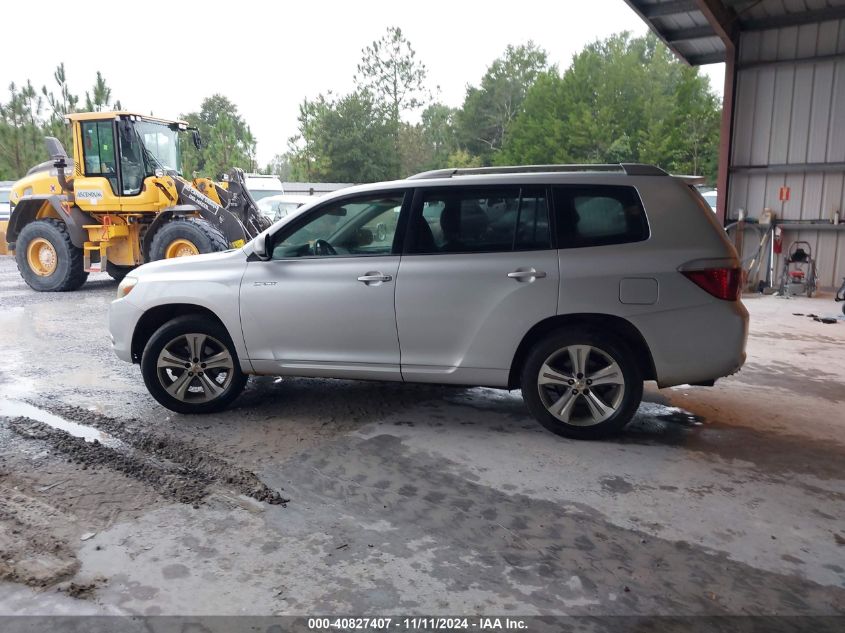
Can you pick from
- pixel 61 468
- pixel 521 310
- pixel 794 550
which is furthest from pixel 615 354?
pixel 61 468

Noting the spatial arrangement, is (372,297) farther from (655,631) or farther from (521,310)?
(655,631)

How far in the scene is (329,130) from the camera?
46.3 meters

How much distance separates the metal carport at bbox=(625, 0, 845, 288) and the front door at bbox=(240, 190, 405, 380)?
885cm

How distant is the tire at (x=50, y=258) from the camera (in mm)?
12297

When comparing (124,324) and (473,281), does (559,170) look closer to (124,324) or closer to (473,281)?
(473,281)

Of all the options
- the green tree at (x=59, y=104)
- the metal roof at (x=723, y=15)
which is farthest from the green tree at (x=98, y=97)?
the metal roof at (x=723, y=15)

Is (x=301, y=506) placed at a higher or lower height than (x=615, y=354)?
lower

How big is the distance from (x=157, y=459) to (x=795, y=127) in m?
12.5

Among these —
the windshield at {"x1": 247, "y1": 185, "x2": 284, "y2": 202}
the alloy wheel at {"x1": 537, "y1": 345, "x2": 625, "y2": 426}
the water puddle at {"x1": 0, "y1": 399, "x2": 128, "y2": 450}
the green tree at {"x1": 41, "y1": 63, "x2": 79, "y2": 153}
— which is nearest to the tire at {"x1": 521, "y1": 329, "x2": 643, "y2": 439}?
the alloy wheel at {"x1": 537, "y1": 345, "x2": 625, "y2": 426}

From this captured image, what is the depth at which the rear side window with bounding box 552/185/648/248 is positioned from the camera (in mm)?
4492

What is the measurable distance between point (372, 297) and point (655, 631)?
9.34 ft

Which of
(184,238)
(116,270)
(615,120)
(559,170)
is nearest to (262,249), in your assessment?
A: (559,170)

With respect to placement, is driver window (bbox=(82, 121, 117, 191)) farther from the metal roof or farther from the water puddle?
the metal roof

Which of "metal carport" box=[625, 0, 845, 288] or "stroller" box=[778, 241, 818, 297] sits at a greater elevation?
"metal carport" box=[625, 0, 845, 288]
